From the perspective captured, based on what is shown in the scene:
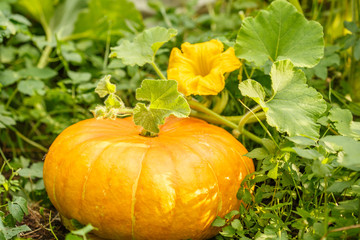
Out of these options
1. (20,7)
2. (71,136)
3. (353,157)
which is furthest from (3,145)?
(353,157)

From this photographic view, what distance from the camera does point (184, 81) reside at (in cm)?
156

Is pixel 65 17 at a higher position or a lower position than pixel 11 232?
higher

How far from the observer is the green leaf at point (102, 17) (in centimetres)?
269

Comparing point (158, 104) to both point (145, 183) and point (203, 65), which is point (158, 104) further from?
point (203, 65)

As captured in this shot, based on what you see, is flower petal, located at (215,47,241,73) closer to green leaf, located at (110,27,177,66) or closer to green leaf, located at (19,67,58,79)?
green leaf, located at (110,27,177,66)

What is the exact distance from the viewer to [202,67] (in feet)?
5.45

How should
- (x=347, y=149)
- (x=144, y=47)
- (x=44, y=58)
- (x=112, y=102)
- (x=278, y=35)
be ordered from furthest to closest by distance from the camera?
(x=44, y=58) → (x=144, y=47) → (x=278, y=35) → (x=112, y=102) → (x=347, y=149)

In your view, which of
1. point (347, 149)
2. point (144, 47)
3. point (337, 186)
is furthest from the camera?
point (144, 47)

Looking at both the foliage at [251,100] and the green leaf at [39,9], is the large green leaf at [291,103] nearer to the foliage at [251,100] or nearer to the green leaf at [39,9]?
the foliage at [251,100]

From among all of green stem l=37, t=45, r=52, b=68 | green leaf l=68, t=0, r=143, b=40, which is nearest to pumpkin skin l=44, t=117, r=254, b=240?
green stem l=37, t=45, r=52, b=68

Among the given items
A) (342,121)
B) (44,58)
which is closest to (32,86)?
(44,58)

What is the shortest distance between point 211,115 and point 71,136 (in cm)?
56

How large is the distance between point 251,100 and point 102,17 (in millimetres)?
1392

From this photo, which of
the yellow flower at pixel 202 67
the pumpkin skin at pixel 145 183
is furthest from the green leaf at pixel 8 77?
the yellow flower at pixel 202 67
